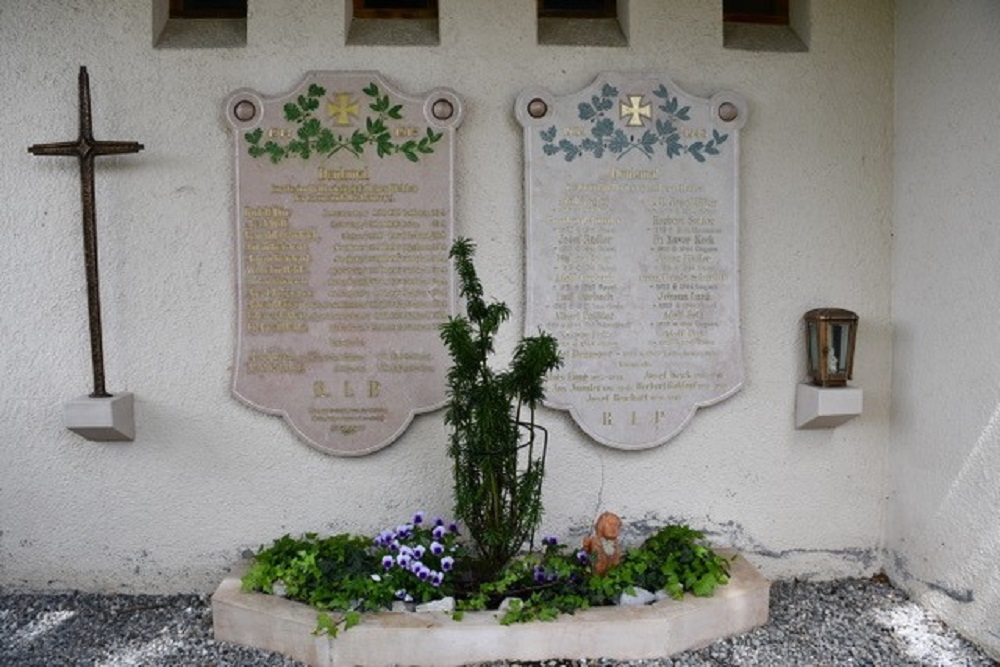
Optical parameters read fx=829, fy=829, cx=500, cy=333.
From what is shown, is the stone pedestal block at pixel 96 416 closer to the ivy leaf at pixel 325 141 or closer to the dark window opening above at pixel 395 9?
the ivy leaf at pixel 325 141

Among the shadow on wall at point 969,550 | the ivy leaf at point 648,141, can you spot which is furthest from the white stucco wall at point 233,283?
the shadow on wall at point 969,550

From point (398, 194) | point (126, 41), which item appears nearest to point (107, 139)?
point (126, 41)

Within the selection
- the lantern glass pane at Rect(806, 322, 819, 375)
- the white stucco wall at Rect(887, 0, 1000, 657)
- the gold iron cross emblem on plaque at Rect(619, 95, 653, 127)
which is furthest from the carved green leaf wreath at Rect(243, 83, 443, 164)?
the white stucco wall at Rect(887, 0, 1000, 657)

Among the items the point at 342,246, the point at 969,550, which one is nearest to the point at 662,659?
the point at 969,550

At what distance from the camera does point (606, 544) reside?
344 centimetres

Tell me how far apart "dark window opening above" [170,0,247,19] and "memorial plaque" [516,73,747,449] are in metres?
1.67

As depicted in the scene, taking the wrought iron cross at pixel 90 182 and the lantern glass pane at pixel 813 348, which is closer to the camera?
the wrought iron cross at pixel 90 182

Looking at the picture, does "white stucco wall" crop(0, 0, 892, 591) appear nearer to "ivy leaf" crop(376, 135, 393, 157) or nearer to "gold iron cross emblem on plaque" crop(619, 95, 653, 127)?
"gold iron cross emblem on plaque" crop(619, 95, 653, 127)

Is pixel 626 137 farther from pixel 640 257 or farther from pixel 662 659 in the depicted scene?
pixel 662 659

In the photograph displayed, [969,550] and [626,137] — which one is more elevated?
[626,137]

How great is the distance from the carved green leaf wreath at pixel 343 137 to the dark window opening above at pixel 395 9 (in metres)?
0.49

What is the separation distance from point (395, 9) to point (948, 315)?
2913mm

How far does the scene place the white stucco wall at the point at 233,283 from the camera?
12.5ft

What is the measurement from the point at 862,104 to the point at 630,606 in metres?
2.57
